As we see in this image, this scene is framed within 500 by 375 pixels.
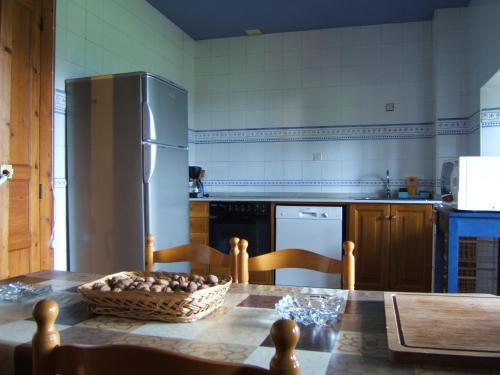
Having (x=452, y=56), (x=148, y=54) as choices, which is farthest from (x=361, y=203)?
(x=148, y=54)

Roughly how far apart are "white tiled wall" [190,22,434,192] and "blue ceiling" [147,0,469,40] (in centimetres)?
16

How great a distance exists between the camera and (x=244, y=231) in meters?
3.76

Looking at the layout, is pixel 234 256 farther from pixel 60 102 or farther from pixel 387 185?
pixel 387 185

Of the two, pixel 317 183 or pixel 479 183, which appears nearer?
pixel 479 183

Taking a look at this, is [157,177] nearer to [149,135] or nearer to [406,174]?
[149,135]

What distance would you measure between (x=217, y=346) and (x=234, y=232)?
301 cm

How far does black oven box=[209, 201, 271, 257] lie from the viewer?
12.2 ft

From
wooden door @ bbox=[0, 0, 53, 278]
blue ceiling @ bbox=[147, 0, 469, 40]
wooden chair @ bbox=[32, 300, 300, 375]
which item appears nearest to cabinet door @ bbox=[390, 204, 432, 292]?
blue ceiling @ bbox=[147, 0, 469, 40]

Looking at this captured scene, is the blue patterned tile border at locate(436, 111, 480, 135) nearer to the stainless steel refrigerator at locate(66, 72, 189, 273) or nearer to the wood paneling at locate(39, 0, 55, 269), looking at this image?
the stainless steel refrigerator at locate(66, 72, 189, 273)

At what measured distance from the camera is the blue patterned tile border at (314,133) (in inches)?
159

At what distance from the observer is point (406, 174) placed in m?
4.04

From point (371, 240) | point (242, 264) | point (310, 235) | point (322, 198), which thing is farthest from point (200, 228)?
point (242, 264)

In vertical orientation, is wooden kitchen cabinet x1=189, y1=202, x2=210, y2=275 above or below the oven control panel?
below

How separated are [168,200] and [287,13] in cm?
203
